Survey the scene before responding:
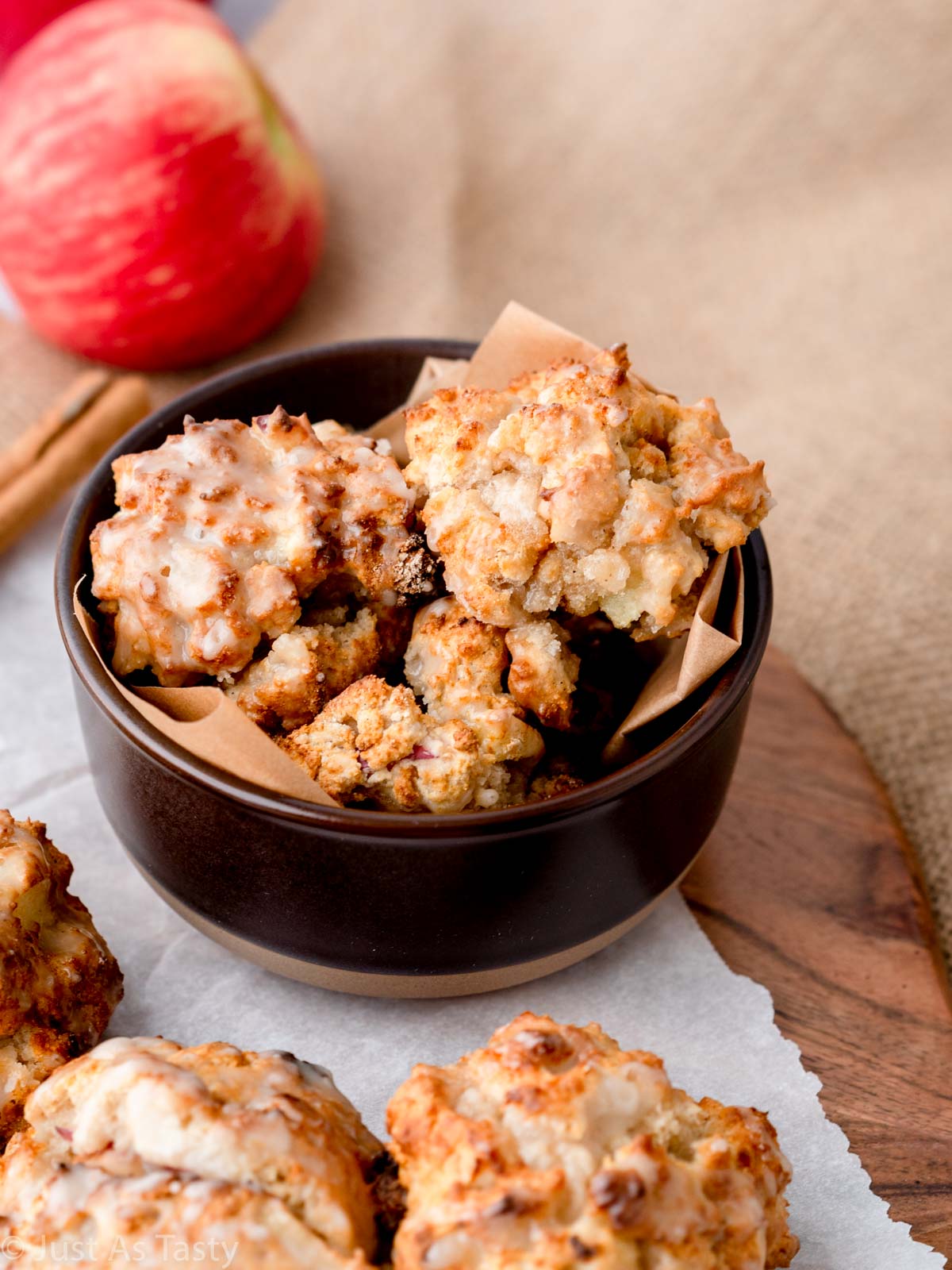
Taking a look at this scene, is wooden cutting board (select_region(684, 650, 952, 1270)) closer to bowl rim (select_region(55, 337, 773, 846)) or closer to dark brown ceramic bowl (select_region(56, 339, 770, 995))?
dark brown ceramic bowl (select_region(56, 339, 770, 995))

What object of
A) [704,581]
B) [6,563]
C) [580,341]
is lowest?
[6,563]

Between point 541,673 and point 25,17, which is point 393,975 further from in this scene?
point 25,17

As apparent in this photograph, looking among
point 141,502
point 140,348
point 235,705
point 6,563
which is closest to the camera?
point 235,705

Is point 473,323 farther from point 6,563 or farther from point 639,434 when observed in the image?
point 639,434

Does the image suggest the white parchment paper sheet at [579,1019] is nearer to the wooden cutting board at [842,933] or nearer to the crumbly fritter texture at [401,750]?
the wooden cutting board at [842,933]

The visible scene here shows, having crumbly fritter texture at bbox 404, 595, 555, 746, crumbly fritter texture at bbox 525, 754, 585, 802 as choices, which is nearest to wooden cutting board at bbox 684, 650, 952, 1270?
crumbly fritter texture at bbox 525, 754, 585, 802

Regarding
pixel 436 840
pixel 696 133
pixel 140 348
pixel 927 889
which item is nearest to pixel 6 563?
pixel 140 348

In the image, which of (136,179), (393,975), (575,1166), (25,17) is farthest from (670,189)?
(575,1166)
